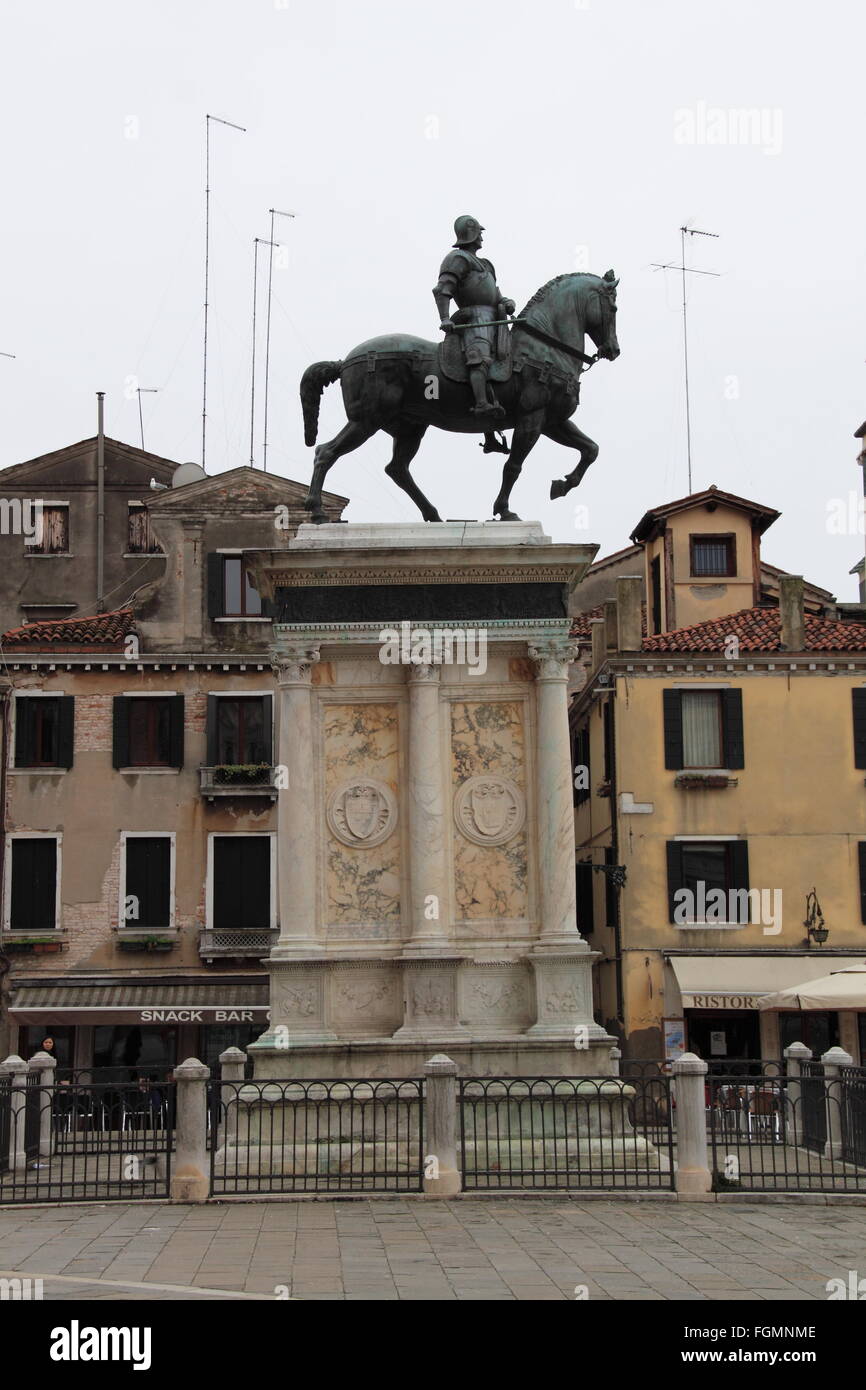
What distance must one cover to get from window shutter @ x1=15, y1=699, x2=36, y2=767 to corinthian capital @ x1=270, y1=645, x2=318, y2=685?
2122 cm

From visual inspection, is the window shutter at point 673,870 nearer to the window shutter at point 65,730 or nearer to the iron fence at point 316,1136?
the window shutter at point 65,730

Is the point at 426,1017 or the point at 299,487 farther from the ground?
the point at 299,487

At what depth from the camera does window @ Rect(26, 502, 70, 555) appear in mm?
48344

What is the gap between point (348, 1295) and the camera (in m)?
13.2

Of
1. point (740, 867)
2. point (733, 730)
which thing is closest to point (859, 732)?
point (733, 730)

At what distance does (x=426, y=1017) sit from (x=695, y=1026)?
68.2ft

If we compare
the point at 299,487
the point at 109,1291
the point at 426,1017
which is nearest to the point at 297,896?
the point at 426,1017

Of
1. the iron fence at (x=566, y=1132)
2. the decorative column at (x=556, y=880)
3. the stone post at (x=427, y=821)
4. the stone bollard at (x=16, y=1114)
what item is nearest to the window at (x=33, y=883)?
the stone bollard at (x=16, y=1114)

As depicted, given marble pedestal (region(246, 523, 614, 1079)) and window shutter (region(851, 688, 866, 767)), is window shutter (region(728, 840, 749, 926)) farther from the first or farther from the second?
marble pedestal (region(246, 523, 614, 1079))

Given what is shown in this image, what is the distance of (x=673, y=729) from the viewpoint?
4194cm

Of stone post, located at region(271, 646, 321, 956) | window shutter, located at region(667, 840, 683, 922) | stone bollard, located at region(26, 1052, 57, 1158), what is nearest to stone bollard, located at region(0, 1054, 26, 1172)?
stone bollard, located at region(26, 1052, 57, 1158)

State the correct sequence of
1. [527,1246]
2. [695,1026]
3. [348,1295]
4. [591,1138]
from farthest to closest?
[695,1026] < [591,1138] < [527,1246] < [348,1295]

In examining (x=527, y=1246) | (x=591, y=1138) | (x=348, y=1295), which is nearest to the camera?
(x=348, y=1295)

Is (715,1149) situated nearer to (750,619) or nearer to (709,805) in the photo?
(709,805)
